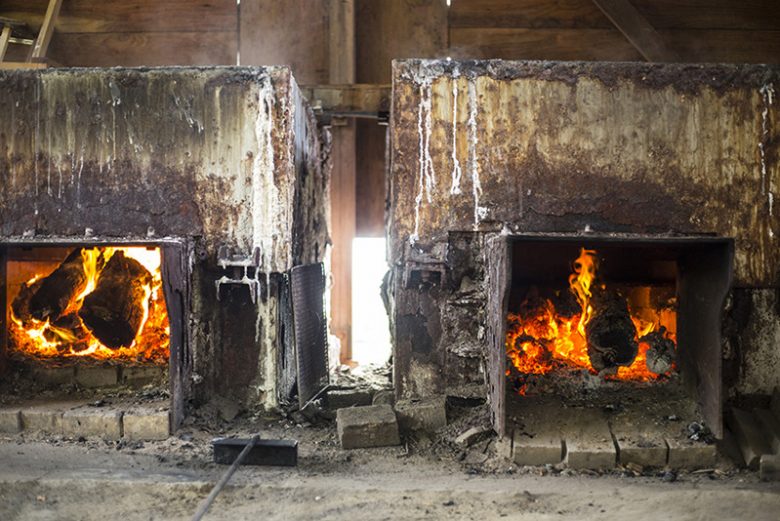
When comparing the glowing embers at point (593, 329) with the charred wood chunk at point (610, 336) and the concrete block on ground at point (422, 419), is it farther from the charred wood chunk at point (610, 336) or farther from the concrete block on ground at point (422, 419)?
the concrete block on ground at point (422, 419)

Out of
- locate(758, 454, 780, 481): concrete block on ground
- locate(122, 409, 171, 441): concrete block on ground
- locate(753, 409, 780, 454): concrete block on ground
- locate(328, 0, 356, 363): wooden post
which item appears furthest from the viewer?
locate(328, 0, 356, 363): wooden post

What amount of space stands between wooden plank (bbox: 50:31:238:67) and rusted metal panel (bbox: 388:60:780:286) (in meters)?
3.71

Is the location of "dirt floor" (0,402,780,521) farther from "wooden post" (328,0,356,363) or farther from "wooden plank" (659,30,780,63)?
"wooden plank" (659,30,780,63)

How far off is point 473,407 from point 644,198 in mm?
2011

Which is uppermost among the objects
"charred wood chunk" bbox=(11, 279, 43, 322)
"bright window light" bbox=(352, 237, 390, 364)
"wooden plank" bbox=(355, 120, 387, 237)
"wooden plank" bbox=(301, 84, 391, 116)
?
"wooden plank" bbox=(301, 84, 391, 116)

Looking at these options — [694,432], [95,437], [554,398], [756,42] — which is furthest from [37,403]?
[756,42]

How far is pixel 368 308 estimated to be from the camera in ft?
44.6

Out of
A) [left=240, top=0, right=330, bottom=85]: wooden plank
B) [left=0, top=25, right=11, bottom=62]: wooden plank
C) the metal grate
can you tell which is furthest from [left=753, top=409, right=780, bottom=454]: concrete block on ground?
[left=0, top=25, right=11, bottom=62]: wooden plank

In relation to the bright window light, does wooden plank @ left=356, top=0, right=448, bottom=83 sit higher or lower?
higher

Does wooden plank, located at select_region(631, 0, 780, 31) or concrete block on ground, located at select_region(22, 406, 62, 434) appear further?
wooden plank, located at select_region(631, 0, 780, 31)

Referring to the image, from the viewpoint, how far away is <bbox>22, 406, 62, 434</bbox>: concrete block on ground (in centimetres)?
502

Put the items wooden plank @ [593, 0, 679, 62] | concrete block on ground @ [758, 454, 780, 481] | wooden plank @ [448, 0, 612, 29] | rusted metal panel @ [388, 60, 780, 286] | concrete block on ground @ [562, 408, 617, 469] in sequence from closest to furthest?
concrete block on ground @ [758, 454, 780, 481] → concrete block on ground @ [562, 408, 617, 469] → rusted metal panel @ [388, 60, 780, 286] → wooden plank @ [593, 0, 679, 62] → wooden plank @ [448, 0, 612, 29]

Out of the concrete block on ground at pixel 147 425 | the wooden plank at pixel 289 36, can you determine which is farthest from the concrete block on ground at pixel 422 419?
the wooden plank at pixel 289 36

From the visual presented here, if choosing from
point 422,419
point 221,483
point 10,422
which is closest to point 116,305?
point 10,422
